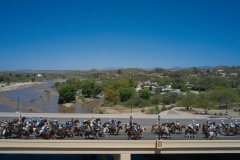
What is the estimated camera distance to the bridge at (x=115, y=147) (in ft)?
59.2

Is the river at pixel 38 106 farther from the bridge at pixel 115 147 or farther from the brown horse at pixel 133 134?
the bridge at pixel 115 147

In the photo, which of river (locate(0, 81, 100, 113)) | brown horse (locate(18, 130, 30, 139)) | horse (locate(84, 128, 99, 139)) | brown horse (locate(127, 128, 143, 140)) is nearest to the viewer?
brown horse (locate(18, 130, 30, 139))

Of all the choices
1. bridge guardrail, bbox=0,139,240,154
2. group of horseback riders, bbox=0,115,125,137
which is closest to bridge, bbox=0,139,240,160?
bridge guardrail, bbox=0,139,240,154

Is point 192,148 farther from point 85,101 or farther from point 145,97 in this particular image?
point 85,101

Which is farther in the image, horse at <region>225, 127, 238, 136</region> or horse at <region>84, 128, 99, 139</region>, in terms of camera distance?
horse at <region>225, 127, 238, 136</region>

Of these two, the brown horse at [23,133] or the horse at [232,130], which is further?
the horse at [232,130]

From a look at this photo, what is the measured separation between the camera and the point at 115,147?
61.0ft

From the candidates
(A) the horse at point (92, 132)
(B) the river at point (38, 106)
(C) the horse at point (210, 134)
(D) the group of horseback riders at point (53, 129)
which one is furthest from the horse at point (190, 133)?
(B) the river at point (38, 106)

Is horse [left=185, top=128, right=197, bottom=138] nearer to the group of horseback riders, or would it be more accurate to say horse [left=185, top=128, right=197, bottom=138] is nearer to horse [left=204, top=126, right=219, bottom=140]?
horse [left=204, top=126, right=219, bottom=140]

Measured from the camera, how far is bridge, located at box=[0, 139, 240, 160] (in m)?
18.0

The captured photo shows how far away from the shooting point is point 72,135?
22.8m

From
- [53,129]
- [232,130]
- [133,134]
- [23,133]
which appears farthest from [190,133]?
[23,133]

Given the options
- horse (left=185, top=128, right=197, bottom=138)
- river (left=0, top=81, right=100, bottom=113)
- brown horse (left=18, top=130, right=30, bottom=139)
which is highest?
brown horse (left=18, top=130, right=30, bottom=139)

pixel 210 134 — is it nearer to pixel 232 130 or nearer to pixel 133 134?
pixel 232 130
